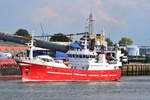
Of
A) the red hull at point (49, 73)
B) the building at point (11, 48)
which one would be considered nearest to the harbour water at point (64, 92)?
the red hull at point (49, 73)

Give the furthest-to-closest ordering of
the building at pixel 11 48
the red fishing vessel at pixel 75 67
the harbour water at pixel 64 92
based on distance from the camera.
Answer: the building at pixel 11 48 < the red fishing vessel at pixel 75 67 < the harbour water at pixel 64 92

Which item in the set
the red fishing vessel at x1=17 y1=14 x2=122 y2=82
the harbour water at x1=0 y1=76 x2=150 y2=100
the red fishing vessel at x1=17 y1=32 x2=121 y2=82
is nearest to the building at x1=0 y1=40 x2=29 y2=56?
the red fishing vessel at x1=17 y1=14 x2=122 y2=82

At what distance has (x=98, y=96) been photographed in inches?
2904

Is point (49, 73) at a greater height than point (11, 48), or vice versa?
point (11, 48)

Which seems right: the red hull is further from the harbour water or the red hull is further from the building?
the building

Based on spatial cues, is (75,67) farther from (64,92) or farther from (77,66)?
(64,92)

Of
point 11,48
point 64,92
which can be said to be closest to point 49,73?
point 64,92

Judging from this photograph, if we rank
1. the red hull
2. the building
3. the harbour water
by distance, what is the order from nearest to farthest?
the harbour water, the red hull, the building

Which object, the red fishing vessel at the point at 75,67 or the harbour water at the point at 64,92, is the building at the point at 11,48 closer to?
the red fishing vessel at the point at 75,67

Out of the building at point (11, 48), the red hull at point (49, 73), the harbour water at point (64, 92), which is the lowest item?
the harbour water at point (64, 92)

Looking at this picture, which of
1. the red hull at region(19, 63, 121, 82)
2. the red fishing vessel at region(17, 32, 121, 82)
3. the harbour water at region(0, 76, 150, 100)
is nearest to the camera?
the harbour water at region(0, 76, 150, 100)

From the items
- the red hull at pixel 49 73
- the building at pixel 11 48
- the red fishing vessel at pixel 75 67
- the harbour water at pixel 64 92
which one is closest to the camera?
the harbour water at pixel 64 92

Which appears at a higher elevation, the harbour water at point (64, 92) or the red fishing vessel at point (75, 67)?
the red fishing vessel at point (75, 67)

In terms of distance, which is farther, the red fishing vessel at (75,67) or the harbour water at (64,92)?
the red fishing vessel at (75,67)
